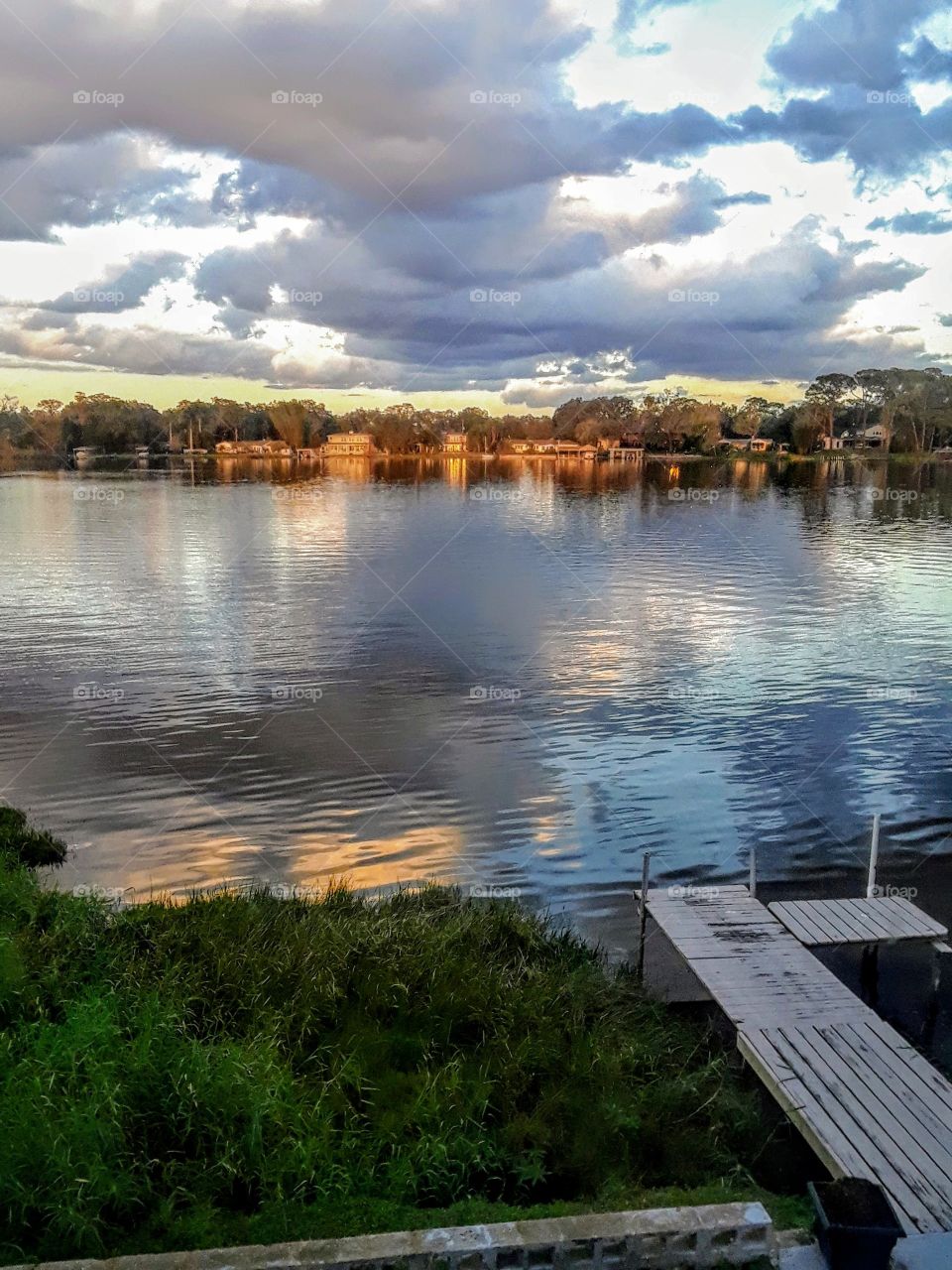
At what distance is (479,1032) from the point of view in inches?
274

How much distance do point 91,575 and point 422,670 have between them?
69.4ft

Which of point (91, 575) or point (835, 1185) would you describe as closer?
point (835, 1185)

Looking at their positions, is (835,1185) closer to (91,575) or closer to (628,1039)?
(628,1039)

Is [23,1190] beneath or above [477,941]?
above

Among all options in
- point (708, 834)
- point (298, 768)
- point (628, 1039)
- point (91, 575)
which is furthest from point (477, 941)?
point (91, 575)

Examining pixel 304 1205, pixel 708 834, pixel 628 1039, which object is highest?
pixel 304 1205
